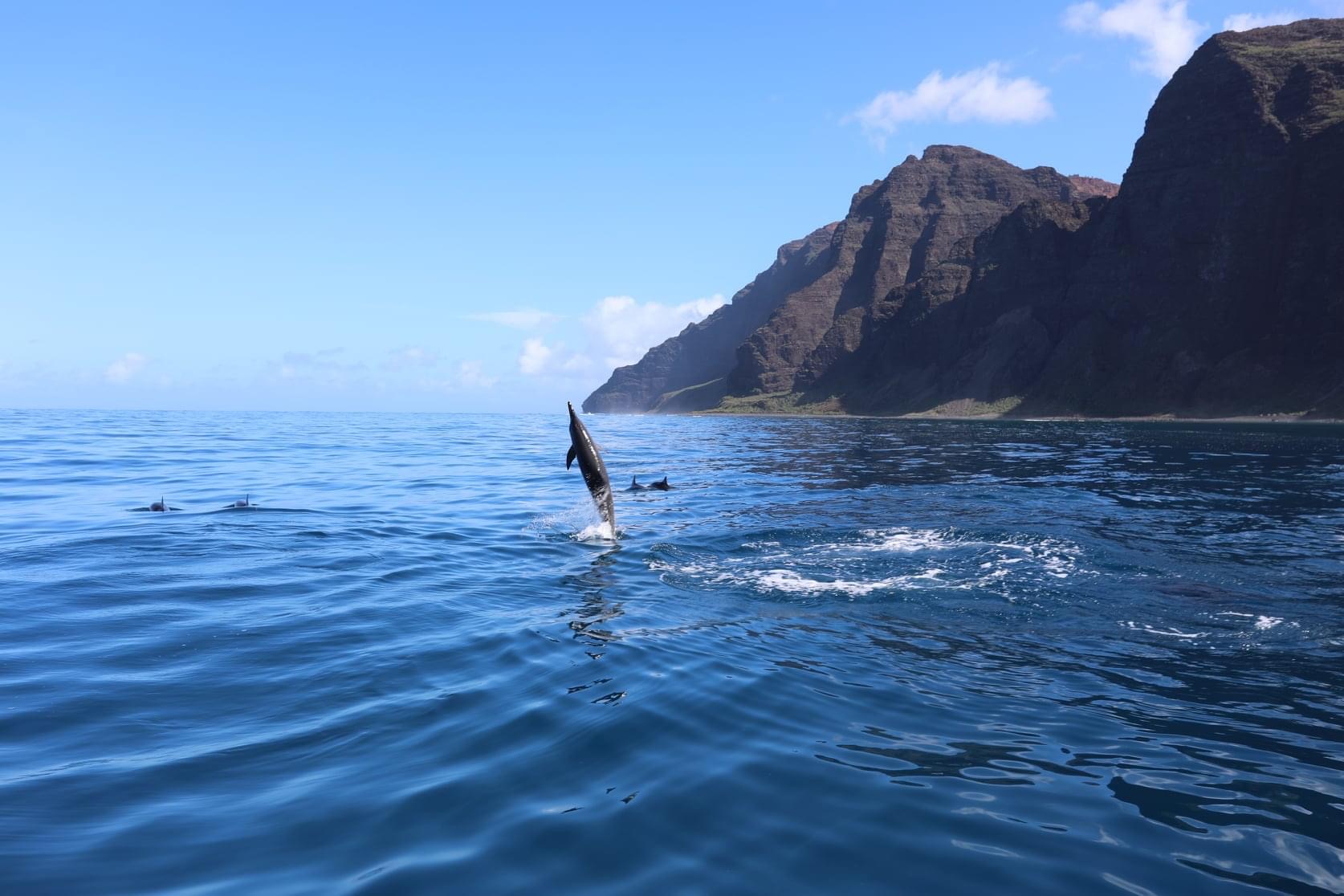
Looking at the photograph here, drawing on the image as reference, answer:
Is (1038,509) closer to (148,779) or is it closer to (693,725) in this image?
(693,725)

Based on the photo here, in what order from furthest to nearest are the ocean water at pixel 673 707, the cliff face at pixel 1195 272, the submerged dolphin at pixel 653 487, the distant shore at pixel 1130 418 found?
the cliff face at pixel 1195 272 < the distant shore at pixel 1130 418 < the submerged dolphin at pixel 653 487 < the ocean water at pixel 673 707

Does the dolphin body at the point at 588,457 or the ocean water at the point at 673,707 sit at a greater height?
the dolphin body at the point at 588,457

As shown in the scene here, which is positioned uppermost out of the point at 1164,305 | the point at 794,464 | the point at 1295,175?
the point at 1295,175

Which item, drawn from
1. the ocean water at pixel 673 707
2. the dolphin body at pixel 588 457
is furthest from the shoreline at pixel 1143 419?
the dolphin body at pixel 588 457

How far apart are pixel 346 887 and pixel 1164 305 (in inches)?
5945

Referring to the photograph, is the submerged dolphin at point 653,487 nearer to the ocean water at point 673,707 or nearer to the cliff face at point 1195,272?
the ocean water at point 673,707

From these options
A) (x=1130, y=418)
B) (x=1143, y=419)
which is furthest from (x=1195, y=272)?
(x=1143, y=419)

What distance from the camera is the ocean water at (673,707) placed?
195 inches

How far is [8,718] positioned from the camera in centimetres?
701

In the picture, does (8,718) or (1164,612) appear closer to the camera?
(8,718)

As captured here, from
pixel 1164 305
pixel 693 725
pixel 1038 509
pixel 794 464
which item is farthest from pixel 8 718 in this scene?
pixel 1164 305

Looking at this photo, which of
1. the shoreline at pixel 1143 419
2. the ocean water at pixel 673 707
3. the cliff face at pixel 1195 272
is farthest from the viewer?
the cliff face at pixel 1195 272

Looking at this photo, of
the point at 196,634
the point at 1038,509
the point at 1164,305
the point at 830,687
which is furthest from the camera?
the point at 1164,305

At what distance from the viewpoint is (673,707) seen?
7523 millimetres
